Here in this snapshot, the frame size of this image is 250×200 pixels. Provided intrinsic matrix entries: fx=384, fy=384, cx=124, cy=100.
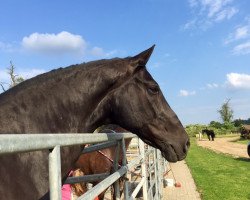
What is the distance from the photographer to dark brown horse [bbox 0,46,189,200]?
217cm

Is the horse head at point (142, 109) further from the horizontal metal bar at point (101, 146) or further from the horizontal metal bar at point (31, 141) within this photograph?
the horizontal metal bar at point (31, 141)

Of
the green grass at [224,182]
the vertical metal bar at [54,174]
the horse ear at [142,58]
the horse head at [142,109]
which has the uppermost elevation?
the horse ear at [142,58]

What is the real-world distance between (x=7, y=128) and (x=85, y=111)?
0.78 m

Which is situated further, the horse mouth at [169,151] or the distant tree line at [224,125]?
the distant tree line at [224,125]

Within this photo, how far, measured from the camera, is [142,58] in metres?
3.37

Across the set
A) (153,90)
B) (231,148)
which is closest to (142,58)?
(153,90)

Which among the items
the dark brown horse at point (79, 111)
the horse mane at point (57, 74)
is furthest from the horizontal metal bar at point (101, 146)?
the horse mane at point (57, 74)

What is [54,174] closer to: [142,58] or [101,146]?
[101,146]

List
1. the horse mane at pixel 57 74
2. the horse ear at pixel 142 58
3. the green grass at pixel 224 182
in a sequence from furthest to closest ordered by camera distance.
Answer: the green grass at pixel 224 182, the horse ear at pixel 142 58, the horse mane at pixel 57 74

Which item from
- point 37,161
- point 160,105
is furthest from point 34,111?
point 160,105

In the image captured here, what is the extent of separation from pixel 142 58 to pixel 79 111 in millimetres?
815

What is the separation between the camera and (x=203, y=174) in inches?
582

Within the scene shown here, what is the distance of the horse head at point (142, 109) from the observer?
320 cm

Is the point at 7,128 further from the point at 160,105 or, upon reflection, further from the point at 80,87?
the point at 160,105
